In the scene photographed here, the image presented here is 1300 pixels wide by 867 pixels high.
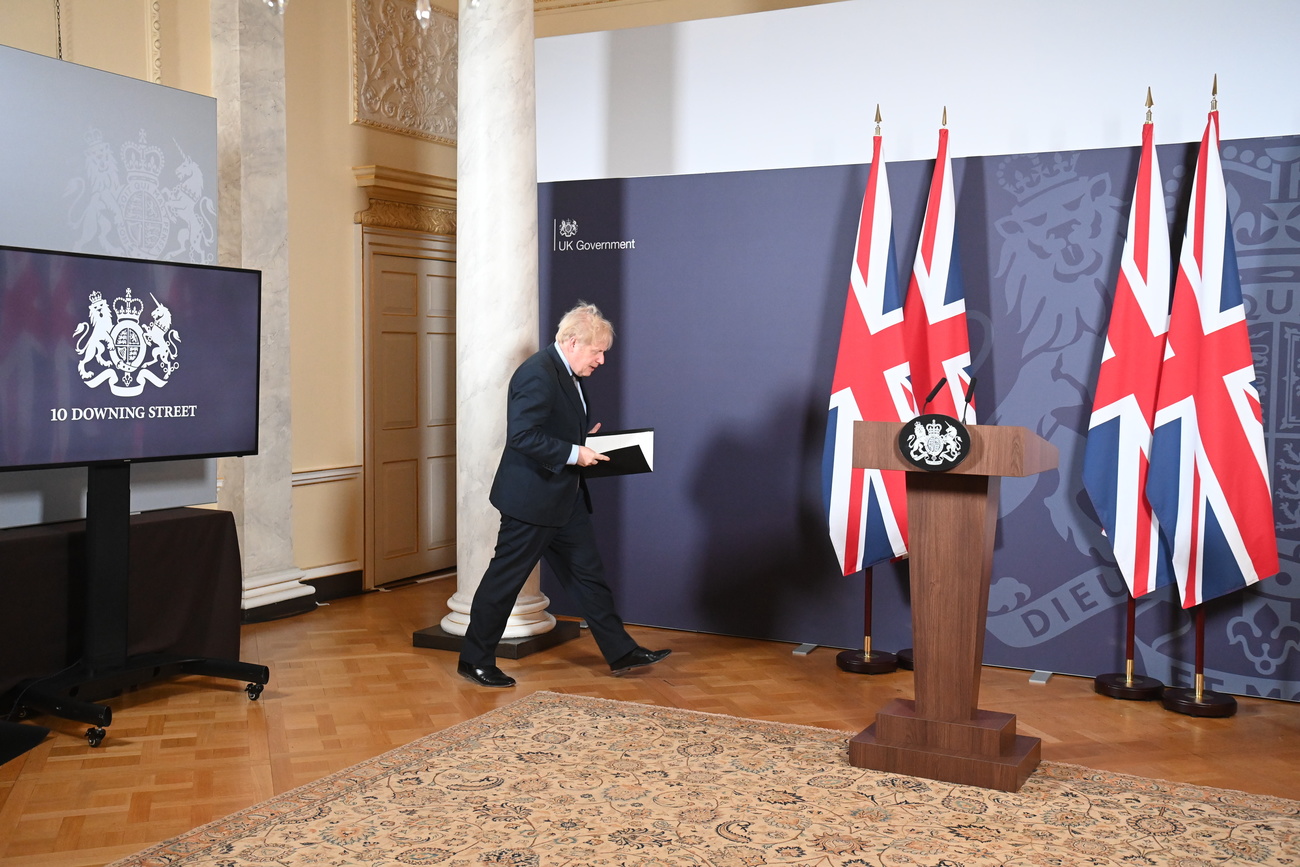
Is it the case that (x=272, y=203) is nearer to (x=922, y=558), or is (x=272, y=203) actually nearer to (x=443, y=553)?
(x=443, y=553)

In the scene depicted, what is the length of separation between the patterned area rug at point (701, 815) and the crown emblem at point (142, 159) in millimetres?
2833

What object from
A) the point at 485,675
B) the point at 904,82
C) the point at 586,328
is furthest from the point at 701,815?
the point at 904,82

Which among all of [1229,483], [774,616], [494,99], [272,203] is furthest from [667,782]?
[272,203]

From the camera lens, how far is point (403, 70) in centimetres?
766

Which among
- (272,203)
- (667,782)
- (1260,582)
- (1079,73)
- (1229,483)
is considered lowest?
(667,782)

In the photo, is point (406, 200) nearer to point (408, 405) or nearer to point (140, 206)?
point (408, 405)

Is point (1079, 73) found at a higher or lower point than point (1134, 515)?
higher

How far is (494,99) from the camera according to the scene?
553 cm

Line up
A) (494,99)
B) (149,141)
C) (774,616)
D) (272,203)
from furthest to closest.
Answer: (272,203), (774,616), (494,99), (149,141)

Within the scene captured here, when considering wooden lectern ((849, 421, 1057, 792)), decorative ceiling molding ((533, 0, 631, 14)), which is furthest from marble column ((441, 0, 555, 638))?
decorative ceiling molding ((533, 0, 631, 14))

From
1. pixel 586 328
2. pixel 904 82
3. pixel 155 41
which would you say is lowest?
pixel 586 328

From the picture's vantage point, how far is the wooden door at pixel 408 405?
7477 mm

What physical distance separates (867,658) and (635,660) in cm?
111

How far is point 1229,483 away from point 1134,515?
391 millimetres
